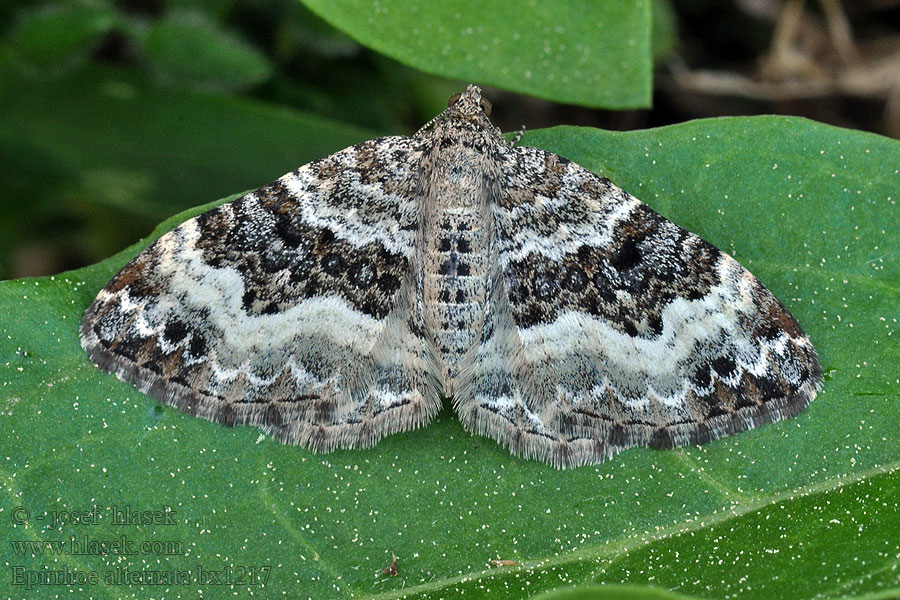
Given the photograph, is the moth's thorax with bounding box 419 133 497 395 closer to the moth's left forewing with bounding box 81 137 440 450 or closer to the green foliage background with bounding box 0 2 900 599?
the moth's left forewing with bounding box 81 137 440 450

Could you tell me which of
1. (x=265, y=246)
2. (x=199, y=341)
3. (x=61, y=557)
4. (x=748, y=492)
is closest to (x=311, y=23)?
(x=265, y=246)


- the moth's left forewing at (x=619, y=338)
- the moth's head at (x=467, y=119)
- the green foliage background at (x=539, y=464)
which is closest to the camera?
the green foliage background at (x=539, y=464)

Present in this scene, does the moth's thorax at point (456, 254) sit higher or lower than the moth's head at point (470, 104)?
lower

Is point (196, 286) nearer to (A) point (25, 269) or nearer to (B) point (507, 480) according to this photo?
(B) point (507, 480)

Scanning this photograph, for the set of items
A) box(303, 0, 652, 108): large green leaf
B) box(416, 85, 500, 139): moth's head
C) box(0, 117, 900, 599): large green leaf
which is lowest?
box(0, 117, 900, 599): large green leaf

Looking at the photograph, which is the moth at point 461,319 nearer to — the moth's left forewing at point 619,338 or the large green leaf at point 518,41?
the moth's left forewing at point 619,338

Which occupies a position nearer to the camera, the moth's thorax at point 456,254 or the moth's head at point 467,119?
the moth's thorax at point 456,254

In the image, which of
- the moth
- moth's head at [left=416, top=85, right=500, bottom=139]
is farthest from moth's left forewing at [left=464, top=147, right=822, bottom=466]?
moth's head at [left=416, top=85, right=500, bottom=139]

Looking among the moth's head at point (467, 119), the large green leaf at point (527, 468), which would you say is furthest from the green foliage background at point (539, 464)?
the moth's head at point (467, 119)
